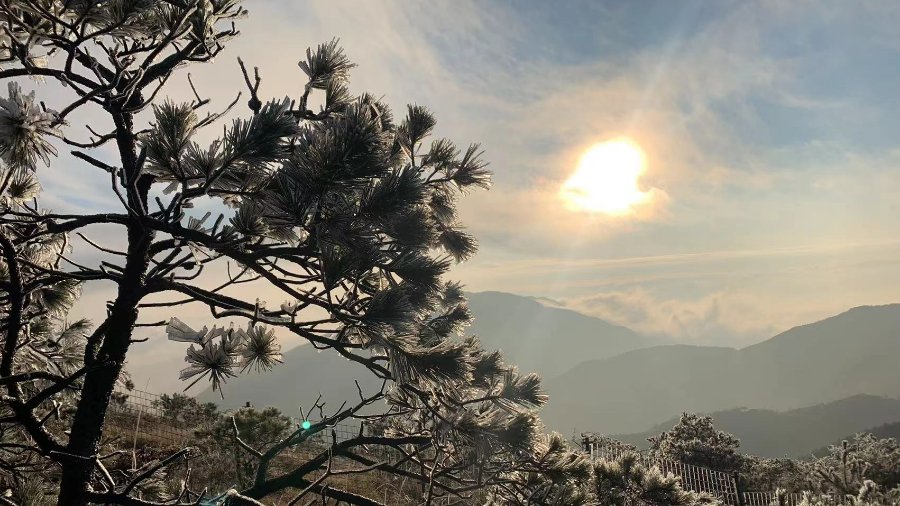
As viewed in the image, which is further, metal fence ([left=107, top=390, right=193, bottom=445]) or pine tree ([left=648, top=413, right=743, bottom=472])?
pine tree ([left=648, top=413, right=743, bottom=472])

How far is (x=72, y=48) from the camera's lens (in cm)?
182

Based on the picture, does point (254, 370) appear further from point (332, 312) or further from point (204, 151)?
point (204, 151)

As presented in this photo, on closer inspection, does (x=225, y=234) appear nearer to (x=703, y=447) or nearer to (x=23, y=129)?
(x=23, y=129)

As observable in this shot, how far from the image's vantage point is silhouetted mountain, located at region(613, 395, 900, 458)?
163125 millimetres

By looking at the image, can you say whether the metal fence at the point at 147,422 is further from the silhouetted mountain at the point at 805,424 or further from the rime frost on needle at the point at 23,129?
the silhouetted mountain at the point at 805,424

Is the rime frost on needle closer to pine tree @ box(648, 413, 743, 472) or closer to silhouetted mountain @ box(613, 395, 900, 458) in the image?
pine tree @ box(648, 413, 743, 472)

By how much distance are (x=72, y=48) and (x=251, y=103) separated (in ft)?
2.27

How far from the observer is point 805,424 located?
176 m

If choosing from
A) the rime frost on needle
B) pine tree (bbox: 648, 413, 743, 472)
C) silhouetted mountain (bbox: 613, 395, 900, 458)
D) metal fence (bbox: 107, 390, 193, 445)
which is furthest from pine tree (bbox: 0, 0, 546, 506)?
silhouetted mountain (bbox: 613, 395, 900, 458)

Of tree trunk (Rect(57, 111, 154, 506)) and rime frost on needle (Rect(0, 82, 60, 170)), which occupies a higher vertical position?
rime frost on needle (Rect(0, 82, 60, 170))

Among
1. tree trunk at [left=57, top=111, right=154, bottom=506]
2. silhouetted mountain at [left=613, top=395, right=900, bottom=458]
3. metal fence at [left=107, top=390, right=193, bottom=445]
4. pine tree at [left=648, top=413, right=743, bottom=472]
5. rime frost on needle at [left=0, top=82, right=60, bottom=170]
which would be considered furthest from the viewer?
silhouetted mountain at [left=613, top=395, right=900, bottom=458]

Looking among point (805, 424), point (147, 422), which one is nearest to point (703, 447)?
point (147, 422)

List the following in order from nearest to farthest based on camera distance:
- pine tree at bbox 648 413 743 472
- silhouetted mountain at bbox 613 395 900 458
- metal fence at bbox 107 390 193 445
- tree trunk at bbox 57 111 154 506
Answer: tree trunk at bbox 57 111 154 506
metal fence at bbox 107 390 193 445
pine tree at bbox 648 413 743 472
silhouetted mountain at bbox 613 395 900 458

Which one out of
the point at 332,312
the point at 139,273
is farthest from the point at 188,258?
the point at 332,312
